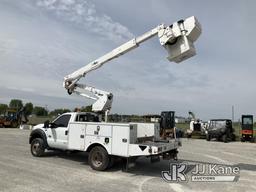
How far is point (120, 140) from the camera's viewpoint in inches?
389

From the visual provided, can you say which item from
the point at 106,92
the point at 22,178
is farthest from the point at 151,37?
the point at 22,178

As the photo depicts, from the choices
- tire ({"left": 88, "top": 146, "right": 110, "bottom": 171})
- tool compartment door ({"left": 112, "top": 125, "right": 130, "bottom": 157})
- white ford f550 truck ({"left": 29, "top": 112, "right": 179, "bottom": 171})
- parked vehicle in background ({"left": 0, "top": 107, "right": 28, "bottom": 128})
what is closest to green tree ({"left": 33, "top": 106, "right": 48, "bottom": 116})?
parked vehicle in background ({"left": 0, "top": 107, "right": 28, "bottom": 128})

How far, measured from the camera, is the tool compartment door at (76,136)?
10883 mm

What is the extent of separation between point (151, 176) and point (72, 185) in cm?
273

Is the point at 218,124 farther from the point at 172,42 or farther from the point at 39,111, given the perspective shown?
the point at 39,111

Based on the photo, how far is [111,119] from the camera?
13953 mm

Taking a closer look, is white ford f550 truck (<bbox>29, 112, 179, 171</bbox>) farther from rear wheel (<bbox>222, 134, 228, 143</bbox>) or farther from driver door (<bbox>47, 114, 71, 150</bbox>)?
rear wheel (<bbox>222, 134, 228, 143</bbox>)

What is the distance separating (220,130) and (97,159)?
64.0 ft

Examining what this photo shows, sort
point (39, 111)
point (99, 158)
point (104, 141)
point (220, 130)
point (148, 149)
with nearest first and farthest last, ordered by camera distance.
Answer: point (148, 149) < point (104, 141) < point (99, 158) < point (220, 130) < point (39, 111)

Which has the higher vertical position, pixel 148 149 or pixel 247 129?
pixel 247 129

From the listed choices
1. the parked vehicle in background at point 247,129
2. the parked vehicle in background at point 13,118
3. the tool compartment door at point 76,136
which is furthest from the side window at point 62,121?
the parked vehicle in background at point 13,118

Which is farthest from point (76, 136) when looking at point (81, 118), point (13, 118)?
point (13, 118)

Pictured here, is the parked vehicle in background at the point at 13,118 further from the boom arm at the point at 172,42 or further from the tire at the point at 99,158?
the tire at the point at 99,158

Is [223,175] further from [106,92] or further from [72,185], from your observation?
[106,92]
